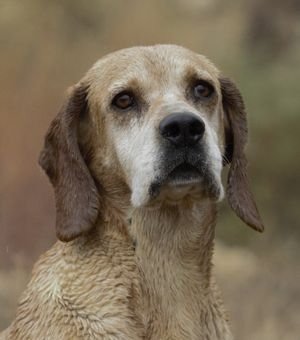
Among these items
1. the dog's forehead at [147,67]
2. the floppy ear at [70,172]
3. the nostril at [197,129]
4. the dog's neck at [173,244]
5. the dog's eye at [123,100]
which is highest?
the dog's forehead at [147,67]

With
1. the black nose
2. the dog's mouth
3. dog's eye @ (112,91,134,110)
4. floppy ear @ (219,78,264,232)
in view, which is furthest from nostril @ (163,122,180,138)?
floppy ear @ (219,78,264,232)

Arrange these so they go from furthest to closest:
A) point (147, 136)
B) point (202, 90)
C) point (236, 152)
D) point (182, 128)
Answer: point (236, 152), point (202, 90), point (147, 136), point (182, 128)

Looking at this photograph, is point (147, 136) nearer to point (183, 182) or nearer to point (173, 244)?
point (183, 182)

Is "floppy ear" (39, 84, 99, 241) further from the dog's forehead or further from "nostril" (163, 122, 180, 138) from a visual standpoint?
"nostril" (163, 122, 180, 138)

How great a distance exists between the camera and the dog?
654 centimetres

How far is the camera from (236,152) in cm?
718

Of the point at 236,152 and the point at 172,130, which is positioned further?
the point at 236,152

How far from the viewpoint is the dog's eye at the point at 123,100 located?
683 centimetres

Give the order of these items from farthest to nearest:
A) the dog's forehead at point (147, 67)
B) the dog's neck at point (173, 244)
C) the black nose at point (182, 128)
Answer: the dog's forehead at point (147, 67) → the dog's neck at point (173, 244) → the black nose at point (182, 128)

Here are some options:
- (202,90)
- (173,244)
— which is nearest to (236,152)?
(202,90)

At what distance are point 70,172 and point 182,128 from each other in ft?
2.36

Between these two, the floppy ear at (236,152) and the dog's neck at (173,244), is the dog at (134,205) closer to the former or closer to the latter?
the dog's neck at (173,244)

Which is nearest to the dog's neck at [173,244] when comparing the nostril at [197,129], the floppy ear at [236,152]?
the floppy ear at [236,152]

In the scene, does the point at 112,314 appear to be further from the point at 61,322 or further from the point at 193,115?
the point at 193,115
